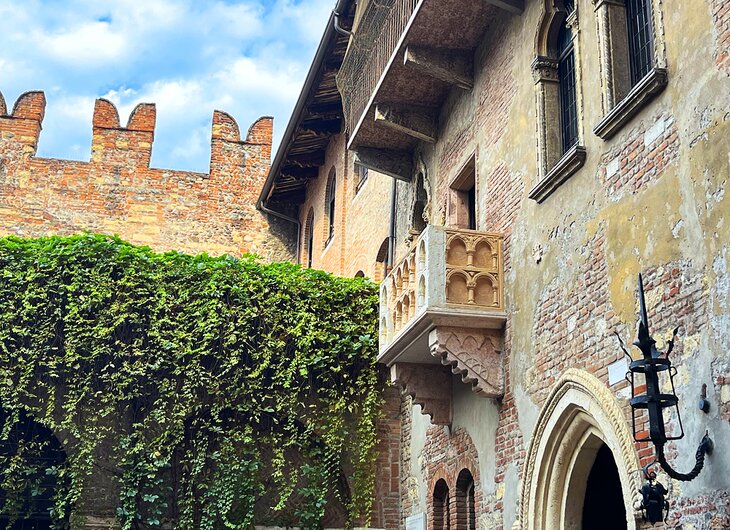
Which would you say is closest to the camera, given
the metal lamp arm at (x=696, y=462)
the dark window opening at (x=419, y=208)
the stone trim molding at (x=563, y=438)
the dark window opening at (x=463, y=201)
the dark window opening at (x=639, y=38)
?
the metal lamp arm at (x=696, y=462)

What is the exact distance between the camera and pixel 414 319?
8.99 metres

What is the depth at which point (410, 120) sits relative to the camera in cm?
1144

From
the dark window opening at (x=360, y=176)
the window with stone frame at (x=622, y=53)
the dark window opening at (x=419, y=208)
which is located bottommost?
the window with stone frame at (x=622, y=53)

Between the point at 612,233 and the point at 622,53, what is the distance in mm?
1458

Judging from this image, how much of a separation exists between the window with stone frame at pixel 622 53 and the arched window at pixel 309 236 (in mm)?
13032

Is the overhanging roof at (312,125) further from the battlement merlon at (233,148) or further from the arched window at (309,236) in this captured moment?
the battlement merlon at (233,148)

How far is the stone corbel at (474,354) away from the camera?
8.75 m

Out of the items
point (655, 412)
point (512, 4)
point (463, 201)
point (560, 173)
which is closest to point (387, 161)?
point (463, 201)

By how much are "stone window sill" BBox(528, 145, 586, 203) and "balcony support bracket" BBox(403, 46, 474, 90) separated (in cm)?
252

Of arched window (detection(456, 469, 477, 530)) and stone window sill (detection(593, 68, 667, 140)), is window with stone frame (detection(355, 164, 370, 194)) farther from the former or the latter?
stone window sill (detection(593, 68, 667, 140))

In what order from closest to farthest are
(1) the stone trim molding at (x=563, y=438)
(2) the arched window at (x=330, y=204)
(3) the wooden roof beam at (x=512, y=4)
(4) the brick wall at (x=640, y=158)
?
(4) the brick wall at (x=640, y=158) < (1) the stone trim molding at (x=563, y=438) < (3) the wooden roof beam at (x=512, y=4) < (2) the arched window at (x=330, y=204)

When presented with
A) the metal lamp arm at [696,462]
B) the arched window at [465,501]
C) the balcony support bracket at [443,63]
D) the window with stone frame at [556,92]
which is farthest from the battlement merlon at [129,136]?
the metal lamp arm at [696,462]

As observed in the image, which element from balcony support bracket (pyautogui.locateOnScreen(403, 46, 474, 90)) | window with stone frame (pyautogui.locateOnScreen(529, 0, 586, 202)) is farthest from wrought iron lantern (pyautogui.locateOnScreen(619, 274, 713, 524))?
balcony support bracket (pyautogui.locateOnScreen(403, 46, 474, 90))

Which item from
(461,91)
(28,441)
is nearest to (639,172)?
(461,91)
